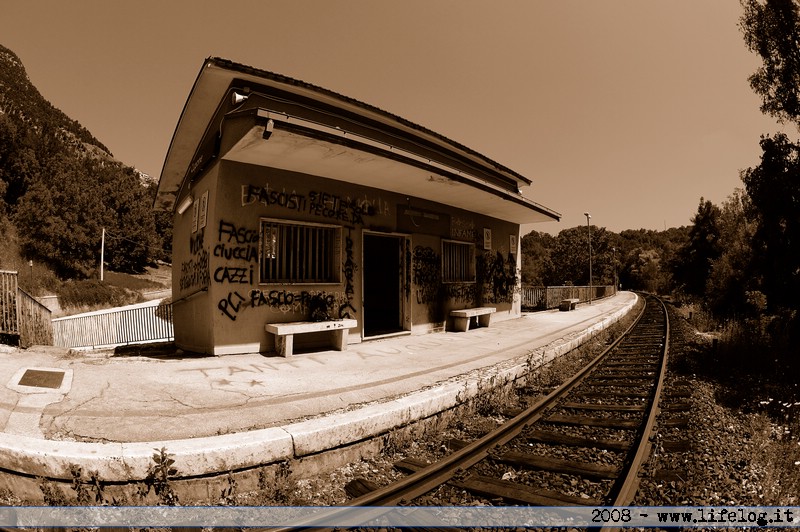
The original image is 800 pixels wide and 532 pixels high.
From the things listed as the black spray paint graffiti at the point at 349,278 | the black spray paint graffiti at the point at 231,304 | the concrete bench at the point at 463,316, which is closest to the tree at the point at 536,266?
the concrete bench at the point at 463,316

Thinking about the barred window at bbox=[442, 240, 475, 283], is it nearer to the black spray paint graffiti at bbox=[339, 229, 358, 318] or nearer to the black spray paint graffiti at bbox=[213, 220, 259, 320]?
the black spray paint graffiti at bbox=[339, 229, 358, 318]

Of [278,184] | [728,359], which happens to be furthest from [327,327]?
[728,359]

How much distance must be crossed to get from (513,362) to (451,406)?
2.67m

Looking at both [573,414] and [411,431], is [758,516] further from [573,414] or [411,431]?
[411,431]

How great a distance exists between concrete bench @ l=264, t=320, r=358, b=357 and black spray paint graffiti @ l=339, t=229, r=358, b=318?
24.0 inches

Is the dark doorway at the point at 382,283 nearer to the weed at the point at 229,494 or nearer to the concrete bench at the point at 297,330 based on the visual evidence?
the concrete bench at the point at 297,330

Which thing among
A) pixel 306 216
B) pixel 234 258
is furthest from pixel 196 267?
pixel 306 216

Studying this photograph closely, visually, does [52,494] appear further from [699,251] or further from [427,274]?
[699,251]

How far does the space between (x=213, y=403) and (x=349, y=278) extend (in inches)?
176

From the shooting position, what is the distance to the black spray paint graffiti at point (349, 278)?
28.3ft

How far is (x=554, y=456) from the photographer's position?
3957mm

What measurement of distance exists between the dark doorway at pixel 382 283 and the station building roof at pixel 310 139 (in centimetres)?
185

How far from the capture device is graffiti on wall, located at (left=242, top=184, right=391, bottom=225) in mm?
7493

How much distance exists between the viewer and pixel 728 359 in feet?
27.4
